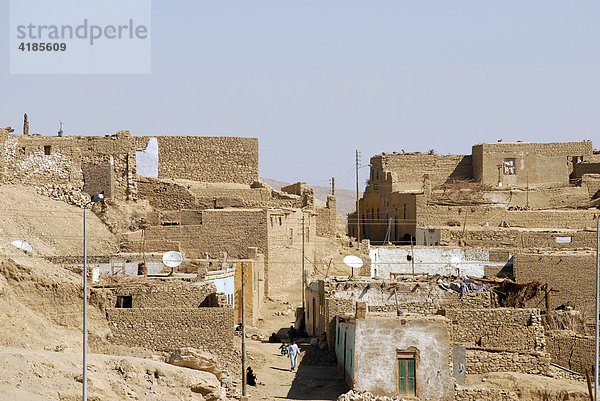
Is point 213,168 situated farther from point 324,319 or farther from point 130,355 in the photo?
point 130,355

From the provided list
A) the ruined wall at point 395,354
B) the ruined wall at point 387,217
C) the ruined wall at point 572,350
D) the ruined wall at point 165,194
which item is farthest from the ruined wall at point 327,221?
the ruined wall at point 395,354

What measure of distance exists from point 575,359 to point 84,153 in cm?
1987

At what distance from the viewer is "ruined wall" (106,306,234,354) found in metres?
25.7

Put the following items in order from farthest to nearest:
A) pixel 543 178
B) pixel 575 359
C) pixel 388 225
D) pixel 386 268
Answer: pixel 543 178
pixel 388 225
pixel 386 268
pixel 575 359

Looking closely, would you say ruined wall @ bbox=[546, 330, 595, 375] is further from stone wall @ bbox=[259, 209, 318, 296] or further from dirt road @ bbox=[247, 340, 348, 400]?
stone wall @ bbox=[259, 209, 318, 296]

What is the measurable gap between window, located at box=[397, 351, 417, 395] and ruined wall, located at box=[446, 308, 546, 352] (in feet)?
11.2

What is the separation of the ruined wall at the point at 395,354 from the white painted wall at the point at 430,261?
31.1 feet

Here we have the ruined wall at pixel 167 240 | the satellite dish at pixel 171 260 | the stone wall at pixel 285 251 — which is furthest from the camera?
the stone wall at pixel 285 251

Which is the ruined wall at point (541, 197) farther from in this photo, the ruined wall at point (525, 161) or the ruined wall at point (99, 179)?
the ruined wall at point (99, 179)

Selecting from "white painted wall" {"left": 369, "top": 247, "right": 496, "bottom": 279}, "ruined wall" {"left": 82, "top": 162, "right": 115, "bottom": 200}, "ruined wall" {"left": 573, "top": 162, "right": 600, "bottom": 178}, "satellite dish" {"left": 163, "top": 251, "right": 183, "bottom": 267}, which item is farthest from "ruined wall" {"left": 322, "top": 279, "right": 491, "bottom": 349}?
"ruined wall" {"left": 573, "top": 162, "right": 600, "bottom": 178}

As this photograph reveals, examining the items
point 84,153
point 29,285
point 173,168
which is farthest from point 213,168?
point 29,285

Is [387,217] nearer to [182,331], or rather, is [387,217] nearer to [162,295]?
[162,295]

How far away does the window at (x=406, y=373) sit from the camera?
23.9 meters

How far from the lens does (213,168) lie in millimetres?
43062
